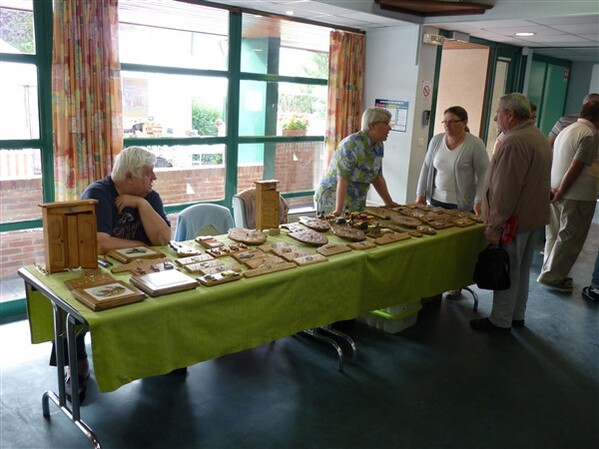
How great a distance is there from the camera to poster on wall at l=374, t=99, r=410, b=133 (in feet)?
17.7

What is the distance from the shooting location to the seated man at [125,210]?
2.63 metres

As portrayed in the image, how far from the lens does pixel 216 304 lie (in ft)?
7.34

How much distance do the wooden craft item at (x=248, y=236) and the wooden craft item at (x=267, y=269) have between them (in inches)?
13.3

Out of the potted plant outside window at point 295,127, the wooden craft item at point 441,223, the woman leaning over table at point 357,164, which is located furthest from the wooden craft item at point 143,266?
the potted plant outside window at point 295,127

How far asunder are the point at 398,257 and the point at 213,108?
7.86ft

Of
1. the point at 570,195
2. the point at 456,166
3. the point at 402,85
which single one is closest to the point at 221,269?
the point at 456,166

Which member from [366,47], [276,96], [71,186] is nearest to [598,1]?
[366,47]

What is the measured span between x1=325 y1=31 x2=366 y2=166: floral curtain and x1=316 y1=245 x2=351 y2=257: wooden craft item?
9.04 ft

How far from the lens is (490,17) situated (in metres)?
4.74

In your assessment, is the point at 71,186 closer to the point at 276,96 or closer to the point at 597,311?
the point at 276,96

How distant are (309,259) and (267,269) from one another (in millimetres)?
263

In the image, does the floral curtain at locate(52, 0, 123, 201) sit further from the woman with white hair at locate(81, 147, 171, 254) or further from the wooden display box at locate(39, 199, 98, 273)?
the wooden display box at locate(39, 199, 98, 273)

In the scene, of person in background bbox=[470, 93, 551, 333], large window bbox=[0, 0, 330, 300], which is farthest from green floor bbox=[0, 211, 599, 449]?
large window bbox=[0, 0, 330, 300]

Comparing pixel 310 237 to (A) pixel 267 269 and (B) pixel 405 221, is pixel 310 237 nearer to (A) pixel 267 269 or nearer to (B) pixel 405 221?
(A) pixel 267 269
